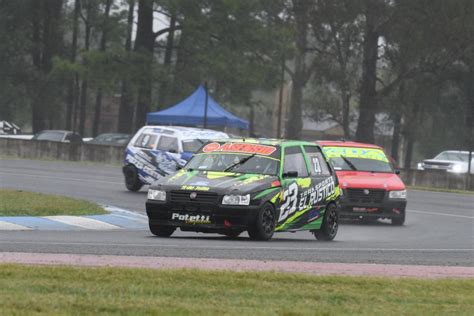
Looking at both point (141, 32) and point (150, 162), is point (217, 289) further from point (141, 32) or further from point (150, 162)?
point (141, 32)

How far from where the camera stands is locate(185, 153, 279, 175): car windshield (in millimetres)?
17391

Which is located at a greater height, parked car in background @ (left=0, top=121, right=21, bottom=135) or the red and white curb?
parked car in background @ (left=0, top=121, right=21, bottom=135)

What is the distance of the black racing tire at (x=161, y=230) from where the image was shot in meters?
17.0

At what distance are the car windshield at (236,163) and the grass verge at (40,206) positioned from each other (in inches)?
145

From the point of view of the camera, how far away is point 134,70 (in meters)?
59.5

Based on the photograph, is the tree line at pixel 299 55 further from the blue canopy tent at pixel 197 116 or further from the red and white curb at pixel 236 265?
the red and white curb at pixel 236 265

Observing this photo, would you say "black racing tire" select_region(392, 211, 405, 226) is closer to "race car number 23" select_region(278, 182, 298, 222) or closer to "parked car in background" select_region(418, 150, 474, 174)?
"race car number 23" select_region(278, 182, 298, 222)

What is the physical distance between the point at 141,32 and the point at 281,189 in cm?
4495

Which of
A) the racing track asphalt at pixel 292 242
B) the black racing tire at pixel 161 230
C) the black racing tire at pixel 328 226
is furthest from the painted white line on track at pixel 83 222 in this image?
the black racing tire at pixel 328 226

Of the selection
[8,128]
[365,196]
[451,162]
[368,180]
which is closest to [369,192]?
[365,196]

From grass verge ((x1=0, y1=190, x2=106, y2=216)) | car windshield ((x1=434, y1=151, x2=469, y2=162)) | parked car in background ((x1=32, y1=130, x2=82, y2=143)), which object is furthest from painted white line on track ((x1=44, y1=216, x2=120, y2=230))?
parked car in background ((x1=32, y1=130, x2=82, y2=143))

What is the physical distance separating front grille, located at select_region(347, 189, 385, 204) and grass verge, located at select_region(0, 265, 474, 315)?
39.1ft

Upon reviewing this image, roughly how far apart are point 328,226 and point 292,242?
130 cm

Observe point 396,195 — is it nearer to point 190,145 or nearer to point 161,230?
point 190,145
